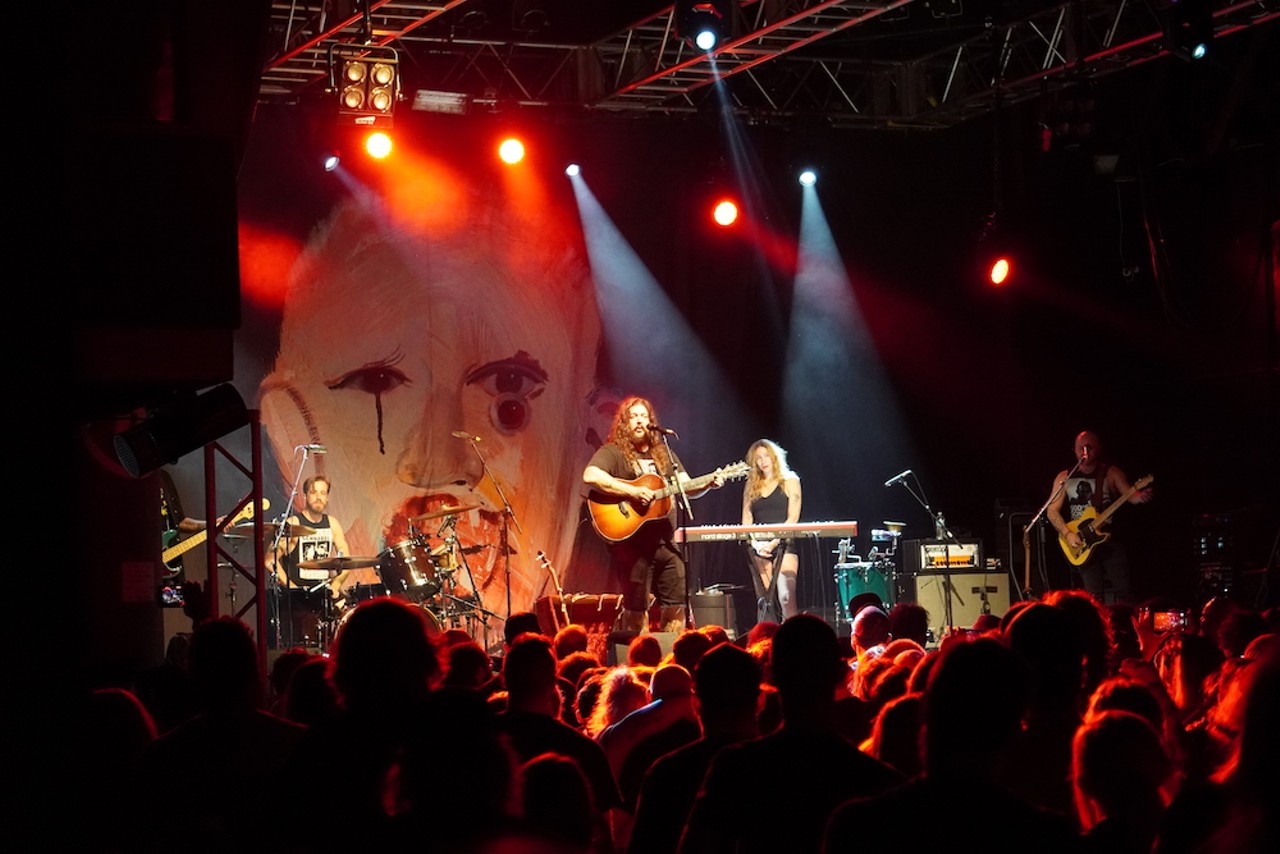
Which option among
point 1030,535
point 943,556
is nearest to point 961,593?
point 943,556

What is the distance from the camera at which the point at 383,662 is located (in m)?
3.35

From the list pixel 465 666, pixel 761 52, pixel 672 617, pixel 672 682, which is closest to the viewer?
pixel 672 682

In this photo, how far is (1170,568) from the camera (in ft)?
54.7

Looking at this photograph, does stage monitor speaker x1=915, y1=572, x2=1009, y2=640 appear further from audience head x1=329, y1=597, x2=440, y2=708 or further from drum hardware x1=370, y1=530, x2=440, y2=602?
audience head x1=329, y1=597, x2=440, y2=708

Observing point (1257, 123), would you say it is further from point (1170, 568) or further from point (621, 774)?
point (621, 774)

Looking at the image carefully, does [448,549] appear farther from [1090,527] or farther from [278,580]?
[1090,527]

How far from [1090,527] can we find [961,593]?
4.76 feet

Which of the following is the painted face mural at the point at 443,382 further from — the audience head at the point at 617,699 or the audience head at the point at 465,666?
the audience head at the point at 465,666

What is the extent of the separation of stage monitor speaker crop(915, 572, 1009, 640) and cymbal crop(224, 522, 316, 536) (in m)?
5.99

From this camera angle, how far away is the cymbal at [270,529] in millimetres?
13445

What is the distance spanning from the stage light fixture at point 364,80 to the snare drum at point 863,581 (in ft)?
20.6

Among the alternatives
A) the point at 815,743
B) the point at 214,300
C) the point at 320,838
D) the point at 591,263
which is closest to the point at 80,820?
the point at 320,838

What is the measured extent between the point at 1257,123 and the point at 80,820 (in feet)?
39.7

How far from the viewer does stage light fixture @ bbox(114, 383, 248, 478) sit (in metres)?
8.13
